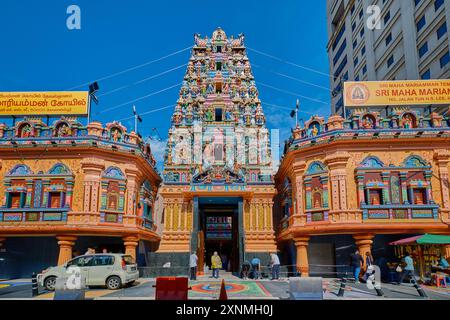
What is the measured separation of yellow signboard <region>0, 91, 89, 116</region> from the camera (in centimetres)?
2533

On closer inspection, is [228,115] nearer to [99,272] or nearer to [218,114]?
[218,114]

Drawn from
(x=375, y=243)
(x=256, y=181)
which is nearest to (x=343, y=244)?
(x=375, y=243)

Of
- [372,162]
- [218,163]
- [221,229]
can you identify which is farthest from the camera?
[221,229]

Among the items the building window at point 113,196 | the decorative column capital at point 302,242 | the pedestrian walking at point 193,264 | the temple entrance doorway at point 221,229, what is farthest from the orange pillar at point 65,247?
the decorative column capital at point 302,242

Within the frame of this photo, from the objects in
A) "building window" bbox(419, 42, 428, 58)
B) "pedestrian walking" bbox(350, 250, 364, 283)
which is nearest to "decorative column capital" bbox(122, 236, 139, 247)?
"pedestrian walking" bbox(350, 250, 364, 283)

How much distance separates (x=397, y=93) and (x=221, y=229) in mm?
21570

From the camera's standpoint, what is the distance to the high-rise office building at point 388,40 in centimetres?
3106

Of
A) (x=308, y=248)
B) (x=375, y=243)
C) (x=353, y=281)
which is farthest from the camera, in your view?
(x=308, y=248)

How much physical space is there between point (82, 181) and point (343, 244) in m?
17.6

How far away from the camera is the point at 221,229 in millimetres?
37375

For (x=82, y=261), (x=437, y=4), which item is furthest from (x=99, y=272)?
(x=437, y=4)

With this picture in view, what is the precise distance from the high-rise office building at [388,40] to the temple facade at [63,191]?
18.5 m

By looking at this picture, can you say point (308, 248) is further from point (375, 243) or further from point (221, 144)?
point (221, 144)
